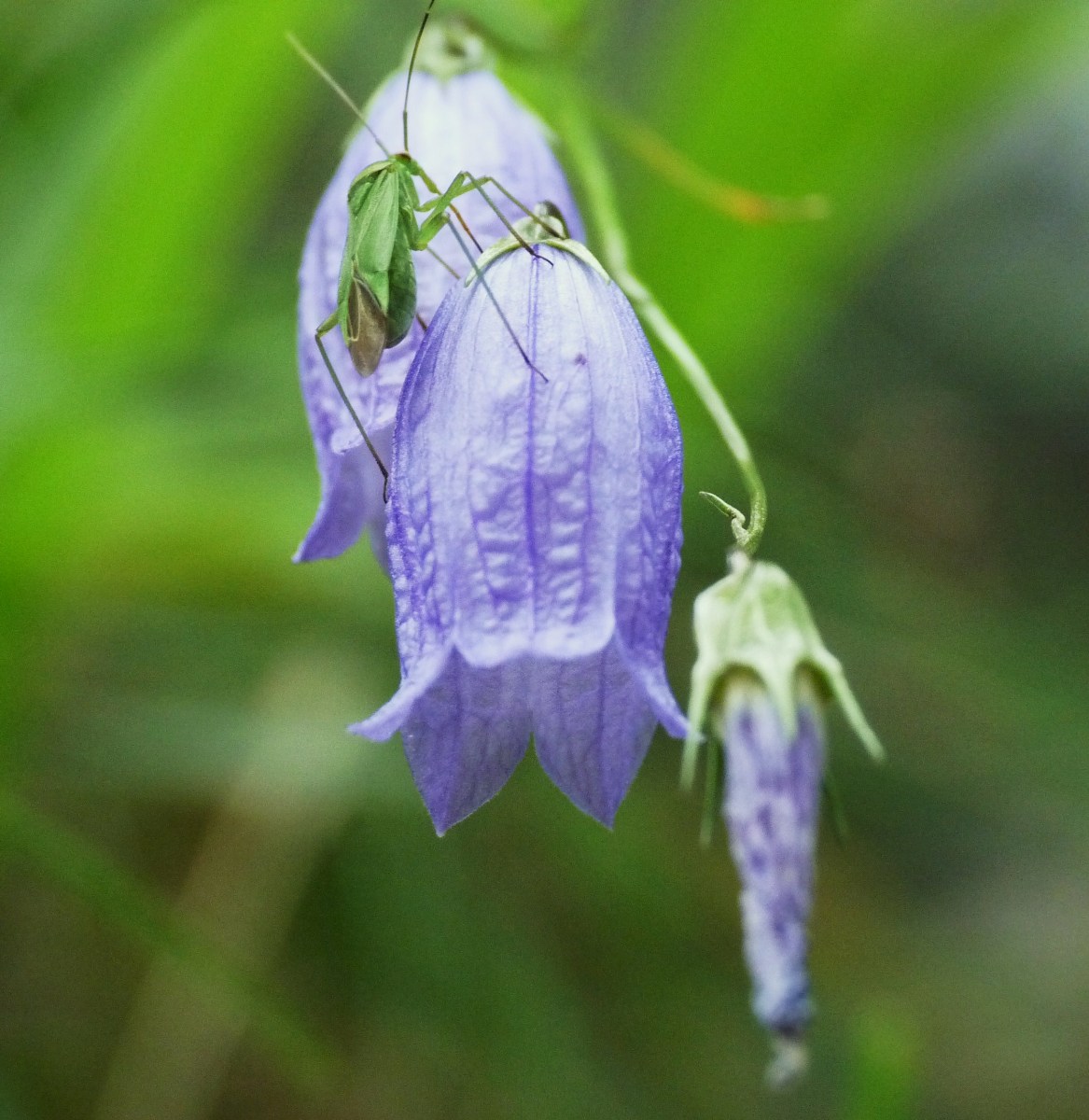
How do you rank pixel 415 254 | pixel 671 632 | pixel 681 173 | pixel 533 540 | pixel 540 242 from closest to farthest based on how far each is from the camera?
pixel 533 540
pixel 540 242
pixel 415 254
pixel 681 173
pixel 671 632

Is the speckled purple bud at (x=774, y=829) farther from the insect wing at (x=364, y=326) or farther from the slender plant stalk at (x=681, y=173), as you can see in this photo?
the slender plant stalk at (x=681, y=173)

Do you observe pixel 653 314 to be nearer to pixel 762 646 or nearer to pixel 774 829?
pixel 762 646

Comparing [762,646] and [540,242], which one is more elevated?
[540,242]

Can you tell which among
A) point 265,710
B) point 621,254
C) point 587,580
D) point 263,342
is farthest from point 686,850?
point 587,580

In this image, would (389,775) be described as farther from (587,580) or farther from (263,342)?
(587,580)

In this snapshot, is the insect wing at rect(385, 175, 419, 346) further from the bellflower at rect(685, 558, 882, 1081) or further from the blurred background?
the blurred background

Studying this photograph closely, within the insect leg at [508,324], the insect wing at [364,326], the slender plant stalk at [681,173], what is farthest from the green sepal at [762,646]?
the slender plant stalk at [681,173]

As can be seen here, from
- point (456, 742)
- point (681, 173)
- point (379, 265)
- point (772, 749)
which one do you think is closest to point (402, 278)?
point (379, 265)
